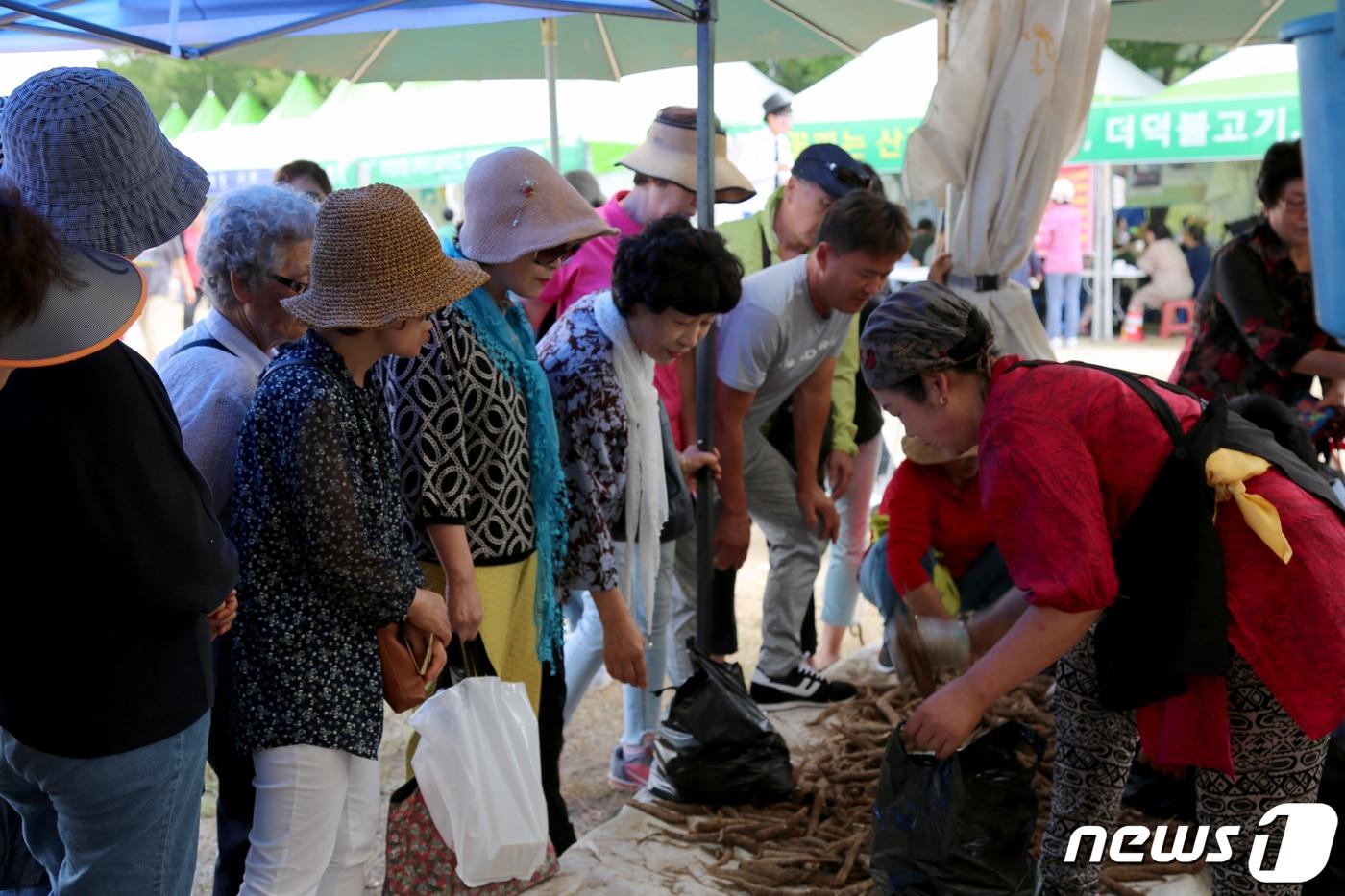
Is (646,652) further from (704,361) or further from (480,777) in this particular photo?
(480,777)

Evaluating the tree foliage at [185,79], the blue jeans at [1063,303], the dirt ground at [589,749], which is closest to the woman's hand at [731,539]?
the dirt ground at [589,749]

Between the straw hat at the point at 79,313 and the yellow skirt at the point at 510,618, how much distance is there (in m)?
1.13

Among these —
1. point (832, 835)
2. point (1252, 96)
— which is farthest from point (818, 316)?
point (1252, 96)

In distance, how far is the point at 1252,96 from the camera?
1246cm

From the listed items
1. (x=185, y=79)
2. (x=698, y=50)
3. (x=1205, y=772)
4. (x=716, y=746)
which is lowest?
(x=716, y=746)

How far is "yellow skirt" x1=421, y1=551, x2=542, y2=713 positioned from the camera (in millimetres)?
2539

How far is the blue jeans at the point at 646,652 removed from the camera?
337 cm

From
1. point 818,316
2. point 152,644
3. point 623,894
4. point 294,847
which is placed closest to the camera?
point 152,644

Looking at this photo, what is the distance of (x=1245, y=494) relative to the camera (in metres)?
2.13

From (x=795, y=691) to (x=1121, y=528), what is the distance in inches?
81.1

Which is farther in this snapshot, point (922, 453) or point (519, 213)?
point (922, 453)

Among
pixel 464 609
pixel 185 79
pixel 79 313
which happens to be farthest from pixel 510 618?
pixel 185 79

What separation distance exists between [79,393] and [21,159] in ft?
1.25

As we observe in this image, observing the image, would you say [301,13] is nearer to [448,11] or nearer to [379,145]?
[448,11]
